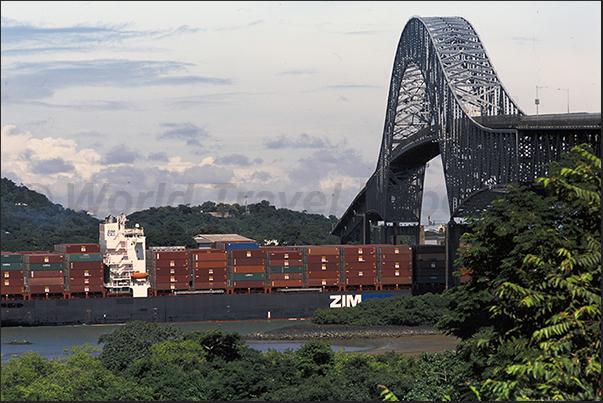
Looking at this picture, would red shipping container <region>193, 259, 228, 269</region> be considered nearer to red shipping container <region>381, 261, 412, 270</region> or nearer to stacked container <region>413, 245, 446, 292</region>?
red shipping container <region>381, 261, 412, 270</region>

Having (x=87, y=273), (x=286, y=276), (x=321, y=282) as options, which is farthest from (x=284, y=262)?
(x=87, y=273)

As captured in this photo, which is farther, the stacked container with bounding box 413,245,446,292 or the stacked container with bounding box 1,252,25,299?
the stacked container with bounding box 413,245,446,292

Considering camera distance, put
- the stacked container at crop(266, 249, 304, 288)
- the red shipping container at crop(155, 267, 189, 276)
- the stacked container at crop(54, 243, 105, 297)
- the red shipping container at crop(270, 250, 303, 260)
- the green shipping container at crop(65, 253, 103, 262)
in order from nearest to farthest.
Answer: the green shipping container at crop(65, 253, 103, 262)
the stacked container at crop(54, 243, 105, 297)
the red shipping container at crop(155, 267, 189, 276)
the red shipping container at crop(270, 250, 303, 260)
the stacked container at crop(266, 249, 304, 288)

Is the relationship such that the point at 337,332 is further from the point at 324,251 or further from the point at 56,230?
the point at 56,230

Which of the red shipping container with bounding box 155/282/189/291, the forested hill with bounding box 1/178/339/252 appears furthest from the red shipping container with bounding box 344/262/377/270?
the forested hill with bounding box 1/178/339/252

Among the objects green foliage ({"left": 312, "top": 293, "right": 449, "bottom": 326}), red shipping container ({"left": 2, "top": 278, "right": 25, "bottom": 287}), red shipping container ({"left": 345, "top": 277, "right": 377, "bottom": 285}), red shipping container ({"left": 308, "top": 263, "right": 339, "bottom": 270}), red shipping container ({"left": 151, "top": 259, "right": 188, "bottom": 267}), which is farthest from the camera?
red shipping container ({"left": 345, "top": 277, "right": 377, "bottom": 285})

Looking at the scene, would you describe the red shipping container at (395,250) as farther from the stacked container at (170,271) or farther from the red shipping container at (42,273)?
the red shipping container at (42,273)

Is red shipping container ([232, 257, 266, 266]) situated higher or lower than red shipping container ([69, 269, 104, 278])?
higher
